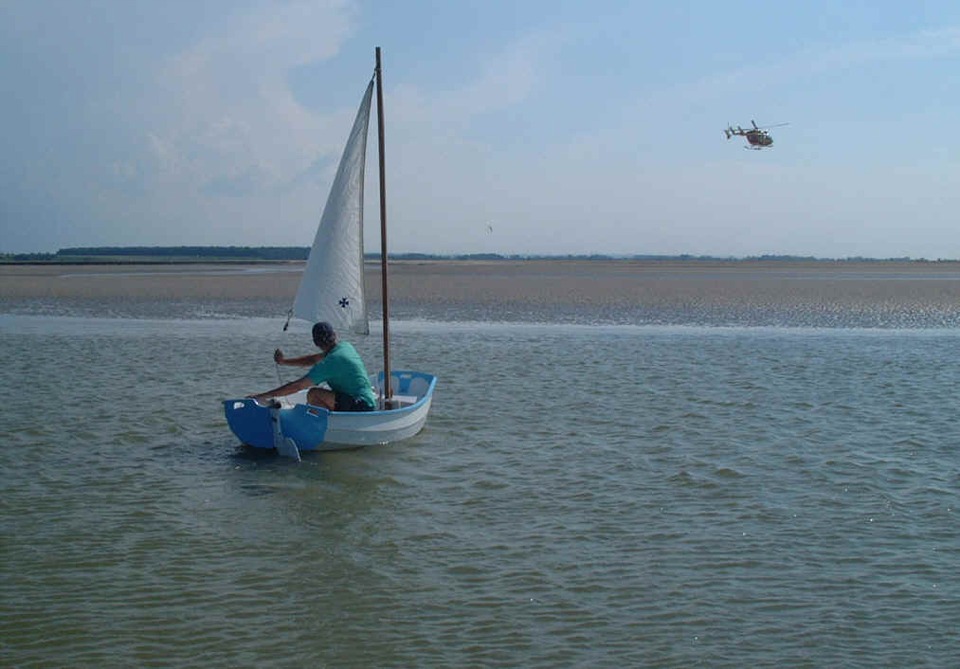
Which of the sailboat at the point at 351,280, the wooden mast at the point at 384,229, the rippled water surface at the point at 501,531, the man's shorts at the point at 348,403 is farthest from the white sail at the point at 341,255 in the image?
the rippled water surface at the point at 501,531

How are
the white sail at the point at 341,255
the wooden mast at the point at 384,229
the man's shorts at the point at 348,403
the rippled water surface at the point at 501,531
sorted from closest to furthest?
the rippled water surface at the point at 501,531 → the man's shorts at the point at 348,403 → the white sail at the point at 341,255 → the wooden mast at the point at 384,229

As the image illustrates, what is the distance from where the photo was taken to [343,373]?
13.0 meters

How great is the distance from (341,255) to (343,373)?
7.03 feet

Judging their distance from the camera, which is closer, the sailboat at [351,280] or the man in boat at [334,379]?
the man in boat at [334,379]

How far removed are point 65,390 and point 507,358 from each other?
9.65 metres

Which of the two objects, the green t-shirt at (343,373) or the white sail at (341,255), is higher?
the white sail at (341,255)

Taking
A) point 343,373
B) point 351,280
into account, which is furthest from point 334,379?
point 351,280

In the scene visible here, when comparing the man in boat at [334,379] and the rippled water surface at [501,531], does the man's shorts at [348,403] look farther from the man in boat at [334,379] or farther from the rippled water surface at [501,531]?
the rippled water surface at [501,531]

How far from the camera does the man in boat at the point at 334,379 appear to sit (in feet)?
42.0

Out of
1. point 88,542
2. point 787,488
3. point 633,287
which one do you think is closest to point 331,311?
point 88,542

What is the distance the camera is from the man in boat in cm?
1280

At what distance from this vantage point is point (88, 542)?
29.5 feet

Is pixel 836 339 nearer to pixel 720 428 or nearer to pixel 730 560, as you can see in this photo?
pixel 720 428

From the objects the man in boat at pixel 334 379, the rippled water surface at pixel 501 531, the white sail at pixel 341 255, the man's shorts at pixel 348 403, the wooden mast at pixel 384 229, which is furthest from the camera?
the wooden mast at pixel 384 229
